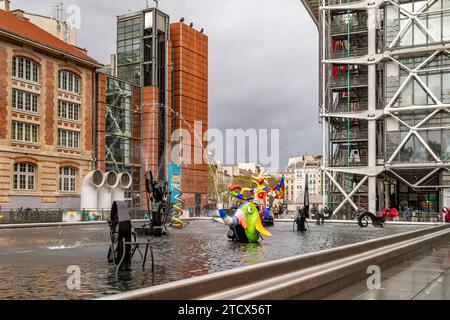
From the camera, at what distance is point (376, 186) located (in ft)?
186

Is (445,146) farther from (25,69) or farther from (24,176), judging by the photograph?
(25,69)

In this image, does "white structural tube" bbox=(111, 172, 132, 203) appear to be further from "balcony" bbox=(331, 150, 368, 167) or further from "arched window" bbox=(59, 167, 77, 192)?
"balcony" bbox=(331, 150, 368, 167)

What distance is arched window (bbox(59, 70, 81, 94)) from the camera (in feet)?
A: 172

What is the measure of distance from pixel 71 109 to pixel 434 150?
36056 mm

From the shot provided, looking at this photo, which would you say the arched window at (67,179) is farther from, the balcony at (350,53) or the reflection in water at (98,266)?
the reflection in water at (98,266)

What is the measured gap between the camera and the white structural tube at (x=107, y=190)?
5259 cm

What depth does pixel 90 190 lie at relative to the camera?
5116cm

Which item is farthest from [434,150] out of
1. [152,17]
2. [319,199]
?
[319,199]

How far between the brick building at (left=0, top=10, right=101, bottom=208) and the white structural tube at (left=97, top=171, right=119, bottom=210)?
2.38m

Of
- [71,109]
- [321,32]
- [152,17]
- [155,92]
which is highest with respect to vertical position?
[152,17]

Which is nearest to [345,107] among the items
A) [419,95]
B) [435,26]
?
[419,95]

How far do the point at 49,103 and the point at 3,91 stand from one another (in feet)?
17.8

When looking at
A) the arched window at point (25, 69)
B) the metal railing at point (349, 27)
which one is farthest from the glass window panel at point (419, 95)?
the arched window at point (25, 69)
